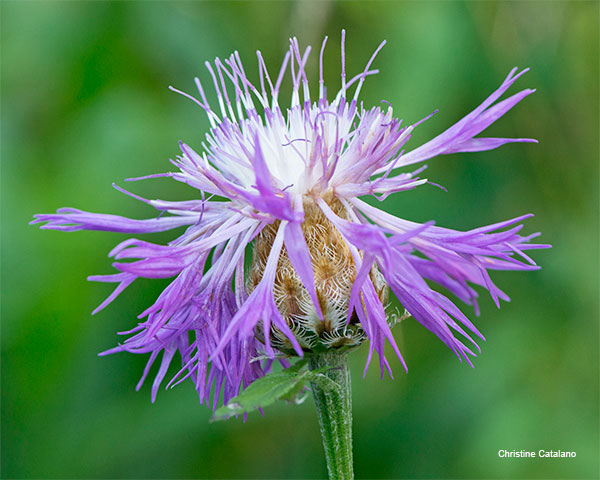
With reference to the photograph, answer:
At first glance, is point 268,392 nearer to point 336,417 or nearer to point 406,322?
point 336,417

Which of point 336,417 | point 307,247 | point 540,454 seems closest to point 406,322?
point 540,454

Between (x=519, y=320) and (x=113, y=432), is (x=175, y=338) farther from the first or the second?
(x=519, y=320)

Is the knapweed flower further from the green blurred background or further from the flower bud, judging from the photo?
the green blurred background

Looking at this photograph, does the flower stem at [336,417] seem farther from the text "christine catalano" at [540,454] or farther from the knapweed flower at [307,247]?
the text "christine catalano" at [540,454]

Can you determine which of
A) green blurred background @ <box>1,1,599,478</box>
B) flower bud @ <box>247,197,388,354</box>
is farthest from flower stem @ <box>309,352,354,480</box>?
green blurred background @ <box>1,1,599,478</box>

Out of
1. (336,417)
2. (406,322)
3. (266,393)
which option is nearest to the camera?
(266,393)
